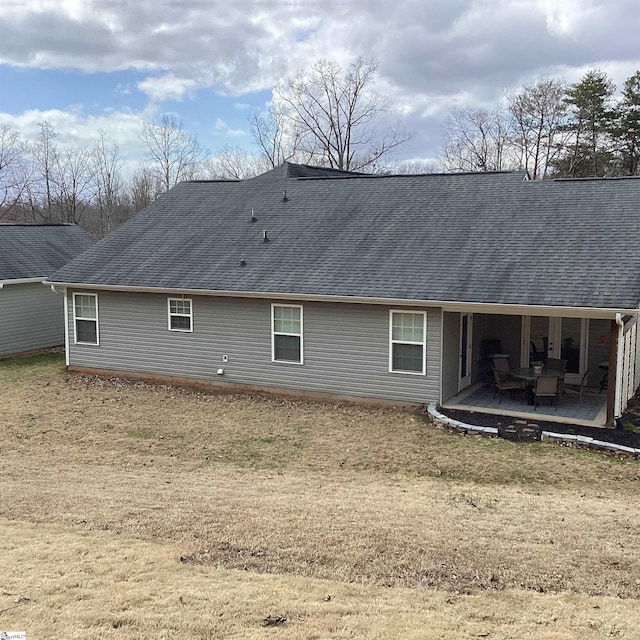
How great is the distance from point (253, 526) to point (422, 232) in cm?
908

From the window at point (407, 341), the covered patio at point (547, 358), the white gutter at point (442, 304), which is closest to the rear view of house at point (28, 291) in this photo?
the white gutter at point (442, 304)

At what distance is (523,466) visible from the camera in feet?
31.5

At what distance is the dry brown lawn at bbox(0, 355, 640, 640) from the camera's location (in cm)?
486

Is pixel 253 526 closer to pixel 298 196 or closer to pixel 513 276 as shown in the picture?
pixel 513 276

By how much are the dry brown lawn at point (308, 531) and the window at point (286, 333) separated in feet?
6.55

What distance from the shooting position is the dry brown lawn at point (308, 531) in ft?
15.9

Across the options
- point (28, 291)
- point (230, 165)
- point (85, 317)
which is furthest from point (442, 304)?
point (230, 165)

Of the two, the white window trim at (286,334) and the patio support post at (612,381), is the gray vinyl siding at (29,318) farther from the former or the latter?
the patio support post at (612,381)

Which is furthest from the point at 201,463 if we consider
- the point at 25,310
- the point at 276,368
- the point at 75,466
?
the point at 25,310

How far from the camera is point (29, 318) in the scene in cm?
2030

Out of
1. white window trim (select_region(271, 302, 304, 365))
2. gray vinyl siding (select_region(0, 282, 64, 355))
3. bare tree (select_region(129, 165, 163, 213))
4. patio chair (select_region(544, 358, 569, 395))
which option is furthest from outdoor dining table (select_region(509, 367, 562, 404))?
bare tree (select_region(129, 165, 163, 213))

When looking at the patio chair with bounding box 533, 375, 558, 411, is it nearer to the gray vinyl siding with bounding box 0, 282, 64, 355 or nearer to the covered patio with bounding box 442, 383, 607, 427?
the covered patio with bounding box 442, 383, 607, 427

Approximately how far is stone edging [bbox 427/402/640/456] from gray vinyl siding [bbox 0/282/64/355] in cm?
1372

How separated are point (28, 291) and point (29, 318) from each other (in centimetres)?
84
